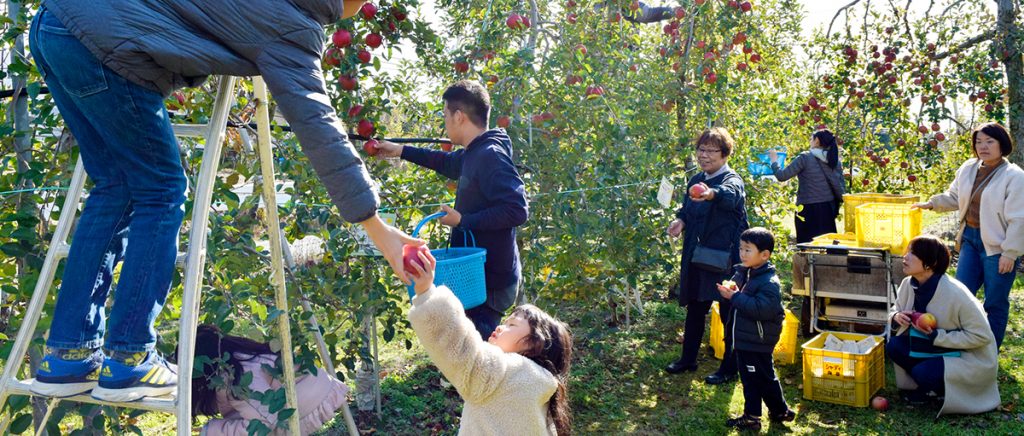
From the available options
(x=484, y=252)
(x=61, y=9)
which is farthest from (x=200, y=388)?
(x=61, y=9)

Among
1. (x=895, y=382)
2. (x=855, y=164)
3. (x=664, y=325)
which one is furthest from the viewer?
(x=855, y=164)

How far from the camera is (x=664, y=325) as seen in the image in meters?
5.85

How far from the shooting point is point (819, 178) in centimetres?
668

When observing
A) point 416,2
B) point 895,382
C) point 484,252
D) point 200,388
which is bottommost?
point 895,382

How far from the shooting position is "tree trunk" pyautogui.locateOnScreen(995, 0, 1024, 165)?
743 cm

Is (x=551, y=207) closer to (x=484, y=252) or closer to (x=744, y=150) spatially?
(x=484, y=252)

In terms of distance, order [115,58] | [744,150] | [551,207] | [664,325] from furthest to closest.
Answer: [744,150] < [664,325] < [551,207] < [115,58]

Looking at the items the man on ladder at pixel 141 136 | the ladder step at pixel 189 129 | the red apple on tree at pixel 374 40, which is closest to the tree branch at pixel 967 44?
the red apple on tree at pixel 374 40

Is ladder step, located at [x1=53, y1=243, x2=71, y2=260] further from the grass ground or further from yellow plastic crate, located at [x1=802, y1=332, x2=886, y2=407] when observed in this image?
yellow plastic crate, located at [x1=802, y1=332, x2=886, y2=407]

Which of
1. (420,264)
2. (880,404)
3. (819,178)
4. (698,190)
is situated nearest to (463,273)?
(420,264)

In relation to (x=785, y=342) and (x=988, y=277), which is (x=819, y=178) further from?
(x=785, y=342)

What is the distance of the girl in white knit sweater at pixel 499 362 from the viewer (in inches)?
77.1

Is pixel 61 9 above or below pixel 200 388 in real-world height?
above

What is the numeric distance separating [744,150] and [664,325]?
1540 millimetres
